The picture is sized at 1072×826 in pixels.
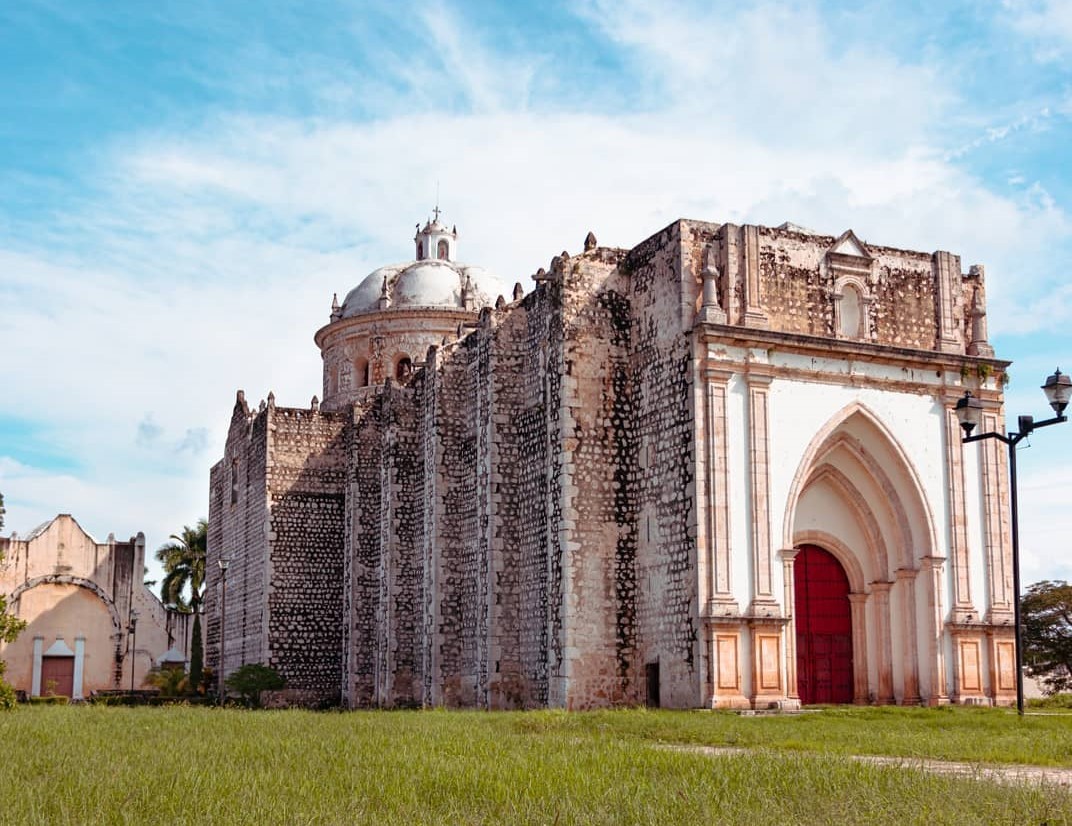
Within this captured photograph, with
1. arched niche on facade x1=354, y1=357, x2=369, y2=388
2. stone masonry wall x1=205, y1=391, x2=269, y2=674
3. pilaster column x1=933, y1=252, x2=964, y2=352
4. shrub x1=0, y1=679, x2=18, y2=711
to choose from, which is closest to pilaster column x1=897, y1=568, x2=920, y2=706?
pilaster column x1=933, y1=252, x2=964, y2=352

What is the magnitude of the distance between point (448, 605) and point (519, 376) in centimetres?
496

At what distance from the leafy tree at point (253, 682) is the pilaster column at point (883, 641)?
1450cm

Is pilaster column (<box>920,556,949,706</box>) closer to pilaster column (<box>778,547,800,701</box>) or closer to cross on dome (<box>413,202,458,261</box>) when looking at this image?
pilaster column (<box>778,547,800,701</box>)

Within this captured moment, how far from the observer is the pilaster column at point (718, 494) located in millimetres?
20391

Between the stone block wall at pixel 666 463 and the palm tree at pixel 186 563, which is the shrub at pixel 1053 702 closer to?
the stone block wall at pixel 666 463

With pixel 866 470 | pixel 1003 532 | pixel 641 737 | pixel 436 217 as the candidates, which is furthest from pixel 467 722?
pixel 436 217

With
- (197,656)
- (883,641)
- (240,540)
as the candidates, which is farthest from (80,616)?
(883,641)

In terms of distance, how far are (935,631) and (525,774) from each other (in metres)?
14.2

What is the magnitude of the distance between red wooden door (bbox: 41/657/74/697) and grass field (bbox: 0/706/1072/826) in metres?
30.6

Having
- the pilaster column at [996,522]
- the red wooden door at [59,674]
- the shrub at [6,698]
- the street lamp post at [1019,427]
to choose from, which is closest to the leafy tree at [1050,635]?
the pilaster column at [996,522]

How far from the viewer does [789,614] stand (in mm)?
20938

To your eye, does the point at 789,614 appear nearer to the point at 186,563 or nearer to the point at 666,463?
the point at 666,463

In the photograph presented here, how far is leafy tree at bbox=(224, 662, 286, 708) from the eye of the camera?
101 feet

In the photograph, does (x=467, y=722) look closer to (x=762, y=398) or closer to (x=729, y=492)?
(x=729, y=492)
